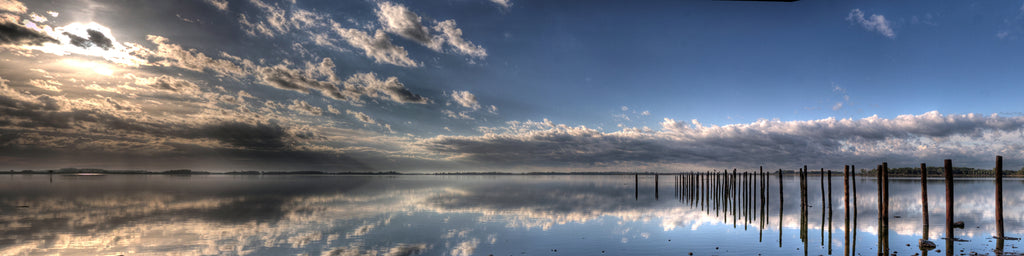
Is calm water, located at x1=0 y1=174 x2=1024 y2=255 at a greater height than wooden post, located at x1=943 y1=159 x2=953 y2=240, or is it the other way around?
wooden post, located at x1=943 y1=159 x2=953 y2=240

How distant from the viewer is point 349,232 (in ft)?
78.0

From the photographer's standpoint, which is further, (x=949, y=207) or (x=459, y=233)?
(x=459, y=233)

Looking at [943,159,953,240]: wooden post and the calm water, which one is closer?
the calm water

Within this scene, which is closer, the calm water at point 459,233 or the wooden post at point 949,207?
the calm water at point 459,233

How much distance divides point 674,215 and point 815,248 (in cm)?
1377

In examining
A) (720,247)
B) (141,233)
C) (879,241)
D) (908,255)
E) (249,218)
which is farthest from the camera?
(249,218)

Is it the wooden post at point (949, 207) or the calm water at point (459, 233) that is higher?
the wooden post at point (949, 207)

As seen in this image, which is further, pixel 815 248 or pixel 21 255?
pixel 815 248

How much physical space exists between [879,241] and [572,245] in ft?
43.4

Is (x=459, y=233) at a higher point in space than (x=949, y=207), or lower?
lower

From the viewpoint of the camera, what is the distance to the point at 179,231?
2366 cm

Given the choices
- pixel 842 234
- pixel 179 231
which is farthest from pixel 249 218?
pixel 842 234

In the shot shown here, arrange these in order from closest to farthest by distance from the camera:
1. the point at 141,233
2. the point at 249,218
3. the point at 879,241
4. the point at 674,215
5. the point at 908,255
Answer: the point at 908,255 → the point at 879,241 → the point at 141,233 → the point at 249,218 → the point at 674,215

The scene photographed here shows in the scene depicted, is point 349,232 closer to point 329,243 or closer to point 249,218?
point 329,243
